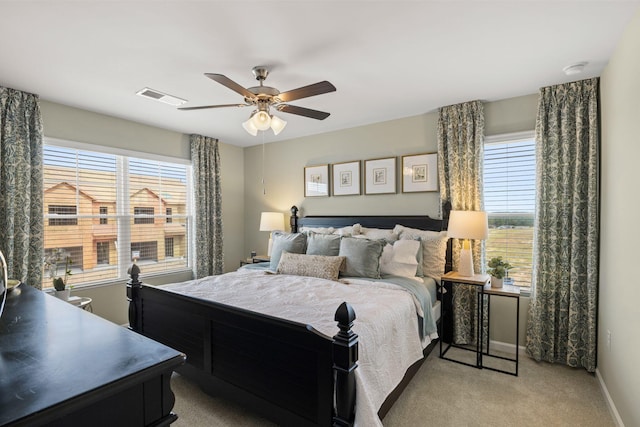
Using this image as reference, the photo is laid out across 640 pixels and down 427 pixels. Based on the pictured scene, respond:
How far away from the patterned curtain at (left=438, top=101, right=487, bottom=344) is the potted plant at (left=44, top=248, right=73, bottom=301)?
13.1ft

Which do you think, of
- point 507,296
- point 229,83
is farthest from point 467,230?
point 229,83

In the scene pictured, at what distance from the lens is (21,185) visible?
303cm

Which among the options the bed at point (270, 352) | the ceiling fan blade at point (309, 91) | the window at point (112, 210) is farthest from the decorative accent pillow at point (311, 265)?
the window at point (112, 210)

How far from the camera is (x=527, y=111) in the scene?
314cm

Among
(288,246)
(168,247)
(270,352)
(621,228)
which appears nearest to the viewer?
(270,352)

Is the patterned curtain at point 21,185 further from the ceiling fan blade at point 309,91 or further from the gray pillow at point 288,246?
the ceiling fan blade at point 309,91

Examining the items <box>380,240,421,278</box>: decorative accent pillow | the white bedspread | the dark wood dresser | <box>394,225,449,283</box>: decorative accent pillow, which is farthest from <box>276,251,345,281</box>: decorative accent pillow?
the dark wood dresser

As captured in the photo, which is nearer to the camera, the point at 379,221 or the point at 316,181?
the point at 379,221

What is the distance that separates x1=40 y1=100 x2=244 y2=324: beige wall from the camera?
3.44m

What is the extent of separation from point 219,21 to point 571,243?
330cm

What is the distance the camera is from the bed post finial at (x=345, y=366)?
157 cm

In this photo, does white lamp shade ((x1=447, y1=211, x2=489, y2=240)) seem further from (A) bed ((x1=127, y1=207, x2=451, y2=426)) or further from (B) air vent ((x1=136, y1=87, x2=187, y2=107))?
(B) air vent ((x1=136, y1=87, x2=187, y2=107))

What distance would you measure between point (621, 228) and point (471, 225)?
1.03 meters

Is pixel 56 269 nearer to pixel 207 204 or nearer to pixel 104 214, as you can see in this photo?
pixel 104 214
